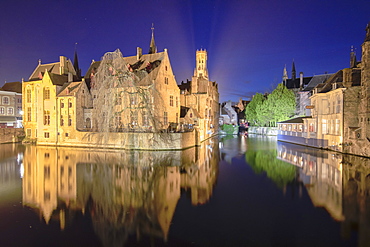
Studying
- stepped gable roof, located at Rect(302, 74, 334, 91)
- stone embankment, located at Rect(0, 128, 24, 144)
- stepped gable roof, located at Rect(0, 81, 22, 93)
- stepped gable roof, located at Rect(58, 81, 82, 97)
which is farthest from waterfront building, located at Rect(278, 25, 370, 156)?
stepped gable roof, located at Rect(0, 81, 22, 93)

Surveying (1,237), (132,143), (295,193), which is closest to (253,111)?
(132,143)

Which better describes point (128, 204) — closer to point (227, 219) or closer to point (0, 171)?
point (227, 219)

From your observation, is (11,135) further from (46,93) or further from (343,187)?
(343,187)

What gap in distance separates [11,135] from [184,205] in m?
40.0

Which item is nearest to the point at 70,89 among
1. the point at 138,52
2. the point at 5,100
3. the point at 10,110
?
the point at 138,52

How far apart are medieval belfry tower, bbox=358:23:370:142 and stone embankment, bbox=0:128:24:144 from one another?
48043mm

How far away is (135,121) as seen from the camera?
27.2 meters

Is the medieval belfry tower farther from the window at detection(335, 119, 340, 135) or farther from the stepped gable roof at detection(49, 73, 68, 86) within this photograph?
the stepped gable roof at detection(49, 73, 68, 86)

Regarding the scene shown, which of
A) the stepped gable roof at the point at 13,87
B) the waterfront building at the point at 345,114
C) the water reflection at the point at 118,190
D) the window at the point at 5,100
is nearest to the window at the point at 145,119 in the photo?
the water reflection at the point at 118,190

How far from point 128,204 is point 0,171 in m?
13.7

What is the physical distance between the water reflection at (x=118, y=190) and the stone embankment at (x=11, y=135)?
20.8 meters

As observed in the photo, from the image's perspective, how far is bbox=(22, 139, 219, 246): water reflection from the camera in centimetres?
925

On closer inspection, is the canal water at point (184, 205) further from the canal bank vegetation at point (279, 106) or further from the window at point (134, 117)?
the canal bank vegetation at point (279, 106)

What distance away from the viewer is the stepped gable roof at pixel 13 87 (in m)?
52.8
